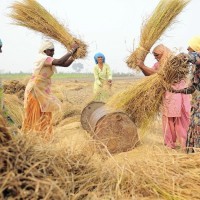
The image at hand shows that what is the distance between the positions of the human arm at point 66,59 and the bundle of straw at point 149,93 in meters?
0.84

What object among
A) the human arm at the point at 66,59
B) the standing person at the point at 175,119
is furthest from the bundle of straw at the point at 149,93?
the human arm at the point at 66,59

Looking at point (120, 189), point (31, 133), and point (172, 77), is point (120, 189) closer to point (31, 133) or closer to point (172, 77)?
point (31, 133)

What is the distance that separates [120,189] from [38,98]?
3.35 m

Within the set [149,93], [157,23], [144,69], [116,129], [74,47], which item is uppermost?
[157,23]

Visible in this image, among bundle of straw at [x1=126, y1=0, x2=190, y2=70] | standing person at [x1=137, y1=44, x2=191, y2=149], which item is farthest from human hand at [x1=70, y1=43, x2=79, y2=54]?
standing person at [x1=137, y1=44, x2=191, y2=149]

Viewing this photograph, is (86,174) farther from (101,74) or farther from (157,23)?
(101,74)

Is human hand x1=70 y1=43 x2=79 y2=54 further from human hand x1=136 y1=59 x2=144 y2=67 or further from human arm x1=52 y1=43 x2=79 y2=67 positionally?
human hand x1=136 y1=59 x2=144 y2=67

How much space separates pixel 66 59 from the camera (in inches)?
217

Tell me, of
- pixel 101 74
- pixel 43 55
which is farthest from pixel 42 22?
pixel 101 74

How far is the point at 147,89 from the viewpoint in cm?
516

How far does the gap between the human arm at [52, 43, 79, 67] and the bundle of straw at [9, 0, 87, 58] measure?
0.69ft

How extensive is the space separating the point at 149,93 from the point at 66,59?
120 centimetres

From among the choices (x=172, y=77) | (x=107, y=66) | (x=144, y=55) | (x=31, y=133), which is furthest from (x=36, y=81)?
(x=107, y=66)

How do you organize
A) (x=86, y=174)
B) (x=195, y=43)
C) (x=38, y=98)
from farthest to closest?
(x=38, y=98) < (x=195, y=43) < (x=86, y=174)
